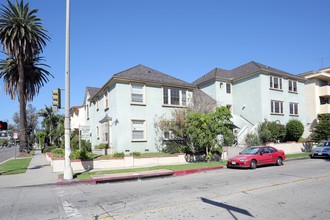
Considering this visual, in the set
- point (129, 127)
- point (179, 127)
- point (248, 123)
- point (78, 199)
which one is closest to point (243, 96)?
point (248, 123)

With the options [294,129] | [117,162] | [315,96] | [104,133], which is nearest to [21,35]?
[104,133]

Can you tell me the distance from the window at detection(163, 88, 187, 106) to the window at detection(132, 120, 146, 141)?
3.04 metres

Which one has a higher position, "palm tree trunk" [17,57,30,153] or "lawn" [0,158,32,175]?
"palm tree trunk" [17,57,30,153]

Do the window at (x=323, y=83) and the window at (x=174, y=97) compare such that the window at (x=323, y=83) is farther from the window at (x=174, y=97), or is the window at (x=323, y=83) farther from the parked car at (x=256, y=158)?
the parked car at (x=256, y=158)

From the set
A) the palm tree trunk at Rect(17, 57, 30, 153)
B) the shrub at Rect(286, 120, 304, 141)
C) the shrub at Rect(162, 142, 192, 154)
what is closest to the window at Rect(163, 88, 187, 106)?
the shrub at Rect(162, 142, 192, 154)

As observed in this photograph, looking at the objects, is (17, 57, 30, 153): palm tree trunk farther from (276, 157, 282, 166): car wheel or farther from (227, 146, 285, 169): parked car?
(276, 157, 282, 166): car wheel

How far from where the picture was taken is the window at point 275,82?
89.5 feet

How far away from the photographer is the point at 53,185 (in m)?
10.6

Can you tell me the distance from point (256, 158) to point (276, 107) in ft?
48.0

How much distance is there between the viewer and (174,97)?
22594 millimetres

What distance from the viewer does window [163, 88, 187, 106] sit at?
22.1 m

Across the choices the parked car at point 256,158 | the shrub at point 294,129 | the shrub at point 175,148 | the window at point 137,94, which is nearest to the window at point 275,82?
the shrub at point 294,129

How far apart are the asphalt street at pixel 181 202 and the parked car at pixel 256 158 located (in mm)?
4525

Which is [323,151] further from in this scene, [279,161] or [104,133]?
[104,133]
